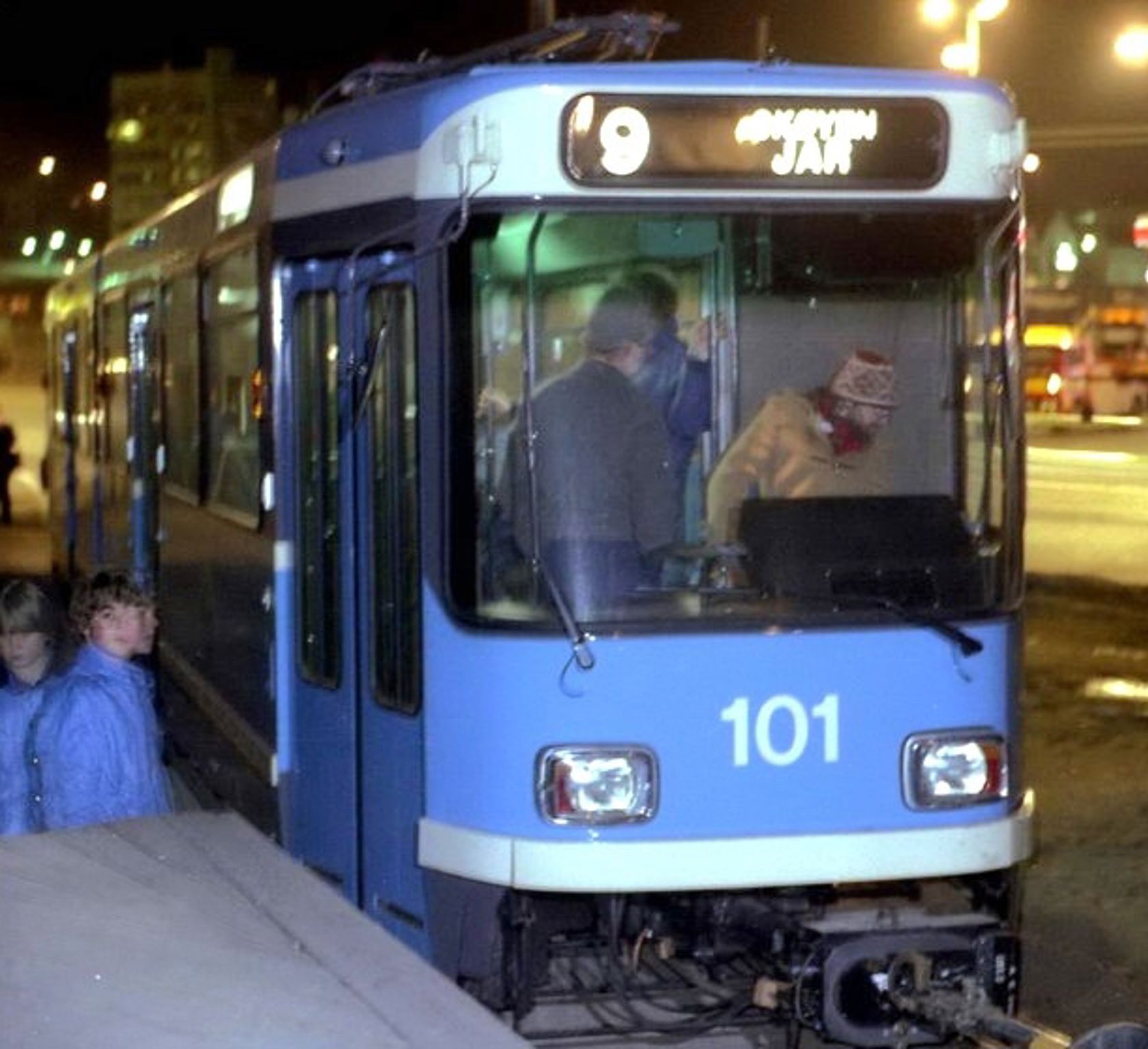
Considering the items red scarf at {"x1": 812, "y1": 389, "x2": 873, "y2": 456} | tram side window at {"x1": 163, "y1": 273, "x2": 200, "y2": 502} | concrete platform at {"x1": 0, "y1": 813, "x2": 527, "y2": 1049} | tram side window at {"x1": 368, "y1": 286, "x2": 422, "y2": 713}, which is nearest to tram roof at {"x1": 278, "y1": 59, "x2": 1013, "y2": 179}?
tram side window at {"x1": 368, "y1": 286, "x2": 422, "y2": 713}

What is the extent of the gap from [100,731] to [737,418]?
6.73 ft

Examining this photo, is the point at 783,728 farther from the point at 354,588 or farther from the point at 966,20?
the point at 966,20

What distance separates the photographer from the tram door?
7094 mm

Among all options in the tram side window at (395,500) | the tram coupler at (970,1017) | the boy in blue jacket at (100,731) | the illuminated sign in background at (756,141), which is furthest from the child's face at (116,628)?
the tram coupler at (970,1017)

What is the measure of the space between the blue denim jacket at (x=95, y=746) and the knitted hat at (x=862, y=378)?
217 cm

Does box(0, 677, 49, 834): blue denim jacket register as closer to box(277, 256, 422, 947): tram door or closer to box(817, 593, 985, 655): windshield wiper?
box(277, 256, 422, 947): tram door

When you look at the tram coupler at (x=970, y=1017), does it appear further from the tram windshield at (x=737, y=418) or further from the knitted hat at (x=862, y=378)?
the knitted hat at (x=862, y=378)

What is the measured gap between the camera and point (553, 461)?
673cm

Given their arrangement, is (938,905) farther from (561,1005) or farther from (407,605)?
(407,605)

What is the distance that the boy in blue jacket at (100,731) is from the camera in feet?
21.0

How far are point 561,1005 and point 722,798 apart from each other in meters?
0.98

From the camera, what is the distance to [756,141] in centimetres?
684

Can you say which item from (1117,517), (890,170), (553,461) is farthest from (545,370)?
(1117,517)

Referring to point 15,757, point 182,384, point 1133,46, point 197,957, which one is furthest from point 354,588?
point 1133,46
